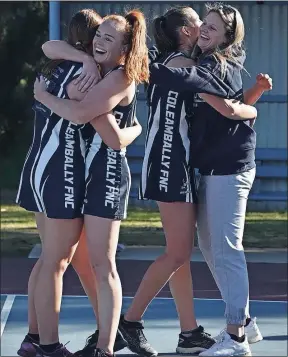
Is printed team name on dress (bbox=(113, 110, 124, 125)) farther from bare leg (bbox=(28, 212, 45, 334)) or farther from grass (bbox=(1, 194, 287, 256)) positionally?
grass (bbox=(1, 194, 287, 256))

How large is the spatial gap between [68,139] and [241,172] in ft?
3.31

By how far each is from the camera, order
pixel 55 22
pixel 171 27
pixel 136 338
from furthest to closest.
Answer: pixel 55 22, pixel 136 338, pixel 171 27

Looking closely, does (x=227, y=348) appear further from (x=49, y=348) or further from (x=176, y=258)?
(x=49, y=348)

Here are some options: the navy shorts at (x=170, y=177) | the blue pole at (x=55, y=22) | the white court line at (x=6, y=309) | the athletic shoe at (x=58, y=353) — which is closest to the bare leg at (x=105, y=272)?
the athletic shoe at (x=58, y=353)

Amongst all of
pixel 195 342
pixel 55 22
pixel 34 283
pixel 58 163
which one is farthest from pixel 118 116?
pixel 55 22

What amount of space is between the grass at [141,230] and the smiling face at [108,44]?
5.40 meters

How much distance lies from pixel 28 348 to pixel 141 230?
6.86m

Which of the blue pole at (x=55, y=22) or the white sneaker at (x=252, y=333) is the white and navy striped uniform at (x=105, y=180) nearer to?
the white sneaker at (x=252, y=333)

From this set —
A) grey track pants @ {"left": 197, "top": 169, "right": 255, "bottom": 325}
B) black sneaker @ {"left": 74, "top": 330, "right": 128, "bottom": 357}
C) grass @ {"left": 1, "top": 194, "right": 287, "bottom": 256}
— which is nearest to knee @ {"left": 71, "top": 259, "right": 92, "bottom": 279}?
black sneaker @ {"left": 74, "top": 330, "right": 128, "bottom": 357}

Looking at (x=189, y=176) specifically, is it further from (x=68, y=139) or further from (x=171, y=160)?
(x=68, y=139)

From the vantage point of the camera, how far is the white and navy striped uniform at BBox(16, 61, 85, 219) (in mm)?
5117

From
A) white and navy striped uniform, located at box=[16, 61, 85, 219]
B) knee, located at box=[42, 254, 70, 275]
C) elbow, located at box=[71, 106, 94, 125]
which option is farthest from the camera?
knee, located at box=[42, 254, 70, 275]

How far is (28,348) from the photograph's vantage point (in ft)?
18.1

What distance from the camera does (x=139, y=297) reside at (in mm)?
5832
